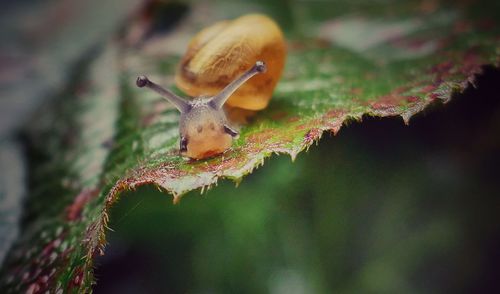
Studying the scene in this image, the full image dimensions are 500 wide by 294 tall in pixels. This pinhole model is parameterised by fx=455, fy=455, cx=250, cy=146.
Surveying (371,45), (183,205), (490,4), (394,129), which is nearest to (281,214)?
(183,205)

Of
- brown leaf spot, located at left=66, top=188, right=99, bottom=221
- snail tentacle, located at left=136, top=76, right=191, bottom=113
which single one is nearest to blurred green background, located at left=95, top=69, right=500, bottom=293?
brown leaf spot, located at left=66, top=188, right=99, bottom=221

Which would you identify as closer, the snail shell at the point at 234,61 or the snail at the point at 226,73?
the snail at the point at 226,73

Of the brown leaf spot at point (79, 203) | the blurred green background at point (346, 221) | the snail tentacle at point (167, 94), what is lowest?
the blurred green background at point (346, 221)

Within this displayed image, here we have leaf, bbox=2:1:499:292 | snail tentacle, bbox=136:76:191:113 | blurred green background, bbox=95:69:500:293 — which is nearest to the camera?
leaf, bbox=2:1:499:292

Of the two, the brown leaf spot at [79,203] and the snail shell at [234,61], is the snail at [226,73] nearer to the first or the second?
the snail shell at [234,61]

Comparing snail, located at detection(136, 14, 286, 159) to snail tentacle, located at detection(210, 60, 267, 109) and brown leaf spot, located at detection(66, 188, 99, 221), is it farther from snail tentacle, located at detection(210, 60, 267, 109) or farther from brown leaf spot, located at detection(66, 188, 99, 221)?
brown leaf spot, located at detection(66, 188, 99, 221)

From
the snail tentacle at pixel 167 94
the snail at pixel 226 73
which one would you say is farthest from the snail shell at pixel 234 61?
the snail tentacle at pixel 167 94

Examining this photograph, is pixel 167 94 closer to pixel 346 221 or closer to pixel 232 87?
pixel 232 87
